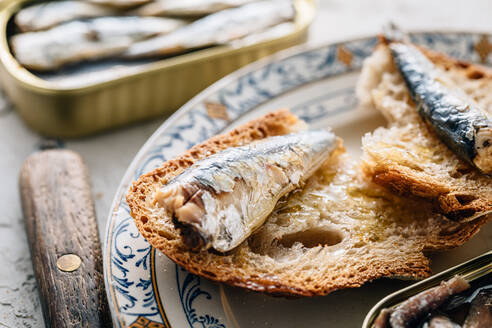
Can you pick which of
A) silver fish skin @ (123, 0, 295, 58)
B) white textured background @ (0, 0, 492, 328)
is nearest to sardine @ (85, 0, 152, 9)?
silver fish skin @ (123, 0, 295, 58)

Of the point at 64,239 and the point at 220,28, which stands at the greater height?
the point at 220,28

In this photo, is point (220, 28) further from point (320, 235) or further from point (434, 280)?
point (434, 280)

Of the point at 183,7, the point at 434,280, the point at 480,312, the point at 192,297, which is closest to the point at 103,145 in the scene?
the point at 183,7

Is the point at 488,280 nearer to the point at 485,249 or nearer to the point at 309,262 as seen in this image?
the point at 485,249

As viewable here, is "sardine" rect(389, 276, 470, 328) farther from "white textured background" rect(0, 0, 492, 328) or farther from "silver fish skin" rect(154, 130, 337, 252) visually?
"white textured background" rect(0, 0, 492, 328)

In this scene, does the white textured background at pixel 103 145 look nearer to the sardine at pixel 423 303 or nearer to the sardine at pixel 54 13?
the sardine at pixel 54 13

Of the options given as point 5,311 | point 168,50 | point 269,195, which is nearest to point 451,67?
point 269,195

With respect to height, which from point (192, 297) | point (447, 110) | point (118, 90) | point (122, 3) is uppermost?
point (447, 110)
